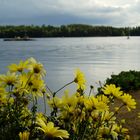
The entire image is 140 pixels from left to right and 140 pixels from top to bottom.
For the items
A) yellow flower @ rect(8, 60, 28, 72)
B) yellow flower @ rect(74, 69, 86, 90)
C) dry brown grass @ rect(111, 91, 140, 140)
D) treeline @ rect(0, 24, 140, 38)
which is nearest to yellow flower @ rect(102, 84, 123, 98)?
yellow flower @ rect(74, 69, 86, 90)

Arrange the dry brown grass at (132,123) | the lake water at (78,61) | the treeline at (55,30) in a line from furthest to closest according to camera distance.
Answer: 1. the treeline at (55,30)
2. the lake water at (78,61)
3. the dry brown grass at (132,123)

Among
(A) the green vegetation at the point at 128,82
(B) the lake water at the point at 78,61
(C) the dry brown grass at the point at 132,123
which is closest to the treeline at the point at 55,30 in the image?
(B) the lake water at the point at 78,61

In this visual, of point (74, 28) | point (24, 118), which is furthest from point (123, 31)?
point (24, 118)

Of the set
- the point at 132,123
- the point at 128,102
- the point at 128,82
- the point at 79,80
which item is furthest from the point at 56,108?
the point at 128,82

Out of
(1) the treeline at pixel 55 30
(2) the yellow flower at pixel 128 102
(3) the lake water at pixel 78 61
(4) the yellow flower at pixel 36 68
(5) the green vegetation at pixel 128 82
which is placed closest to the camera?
(2) the yellow flower at pixel 128 102

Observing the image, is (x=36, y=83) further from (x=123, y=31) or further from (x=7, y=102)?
(x=123, y=31)

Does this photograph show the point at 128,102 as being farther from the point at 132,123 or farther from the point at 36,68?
the point at 132,123

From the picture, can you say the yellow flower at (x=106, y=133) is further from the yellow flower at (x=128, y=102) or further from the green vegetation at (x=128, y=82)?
the green vegetation at (x=128, y=82)

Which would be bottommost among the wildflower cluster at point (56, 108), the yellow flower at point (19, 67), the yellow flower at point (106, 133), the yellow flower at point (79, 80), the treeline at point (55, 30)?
the treeline at point (55, 30)

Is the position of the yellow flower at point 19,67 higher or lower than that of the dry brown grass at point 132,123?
higher

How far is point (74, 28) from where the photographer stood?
424ft

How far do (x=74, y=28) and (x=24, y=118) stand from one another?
12721 cm

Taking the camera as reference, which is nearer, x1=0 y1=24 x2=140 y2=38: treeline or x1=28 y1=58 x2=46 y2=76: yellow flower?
x1=28 y1=58 x2=46 y2=76: yellow flower

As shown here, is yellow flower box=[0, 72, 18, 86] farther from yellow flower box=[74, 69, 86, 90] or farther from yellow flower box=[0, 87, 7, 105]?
yellow flower box=[74, 69, 86, 90]
